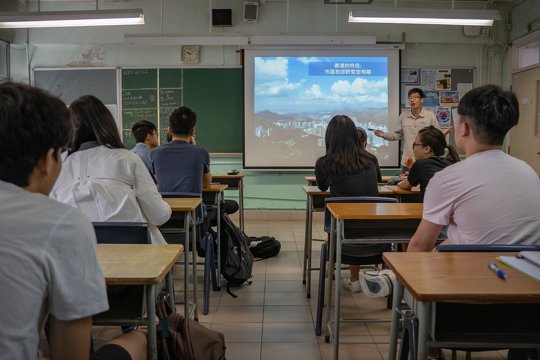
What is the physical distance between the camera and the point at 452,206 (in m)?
1.52

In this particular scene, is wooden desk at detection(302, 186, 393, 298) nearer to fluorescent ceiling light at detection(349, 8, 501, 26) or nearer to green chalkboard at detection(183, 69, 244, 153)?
fluorescent ceiling light at detection(349, 8, 501, 26)

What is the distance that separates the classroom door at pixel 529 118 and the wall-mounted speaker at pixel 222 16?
3.62 metres

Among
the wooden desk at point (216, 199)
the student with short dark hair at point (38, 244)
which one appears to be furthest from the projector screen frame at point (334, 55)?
the student with short dark hair at point (38, 244)

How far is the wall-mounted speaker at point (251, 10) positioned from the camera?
230 inches

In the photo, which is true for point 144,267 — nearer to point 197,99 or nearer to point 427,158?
point 427,158

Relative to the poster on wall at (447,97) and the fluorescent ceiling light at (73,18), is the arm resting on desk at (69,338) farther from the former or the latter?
the poster on wall at (447,97)

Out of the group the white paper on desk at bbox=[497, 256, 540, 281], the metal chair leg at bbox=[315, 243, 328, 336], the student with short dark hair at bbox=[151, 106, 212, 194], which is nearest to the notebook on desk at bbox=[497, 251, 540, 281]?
the white paper on desk at bbox=[497, 256, 540, 281]

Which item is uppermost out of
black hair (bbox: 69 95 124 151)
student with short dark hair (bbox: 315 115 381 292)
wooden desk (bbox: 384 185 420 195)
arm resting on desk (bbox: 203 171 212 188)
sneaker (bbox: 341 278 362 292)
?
black hair (bbox: 69 95 124 151)

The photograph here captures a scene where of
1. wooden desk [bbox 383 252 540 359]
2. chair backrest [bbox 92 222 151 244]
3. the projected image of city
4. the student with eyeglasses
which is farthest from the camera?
the projected image of city

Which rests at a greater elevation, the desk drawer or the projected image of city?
the projected image of city

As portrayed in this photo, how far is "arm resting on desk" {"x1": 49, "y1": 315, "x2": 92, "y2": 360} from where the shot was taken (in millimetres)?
870

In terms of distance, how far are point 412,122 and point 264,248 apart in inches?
98.1

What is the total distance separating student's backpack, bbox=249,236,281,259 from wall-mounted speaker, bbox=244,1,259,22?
119 inches

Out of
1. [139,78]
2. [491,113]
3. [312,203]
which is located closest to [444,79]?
[312,203]
